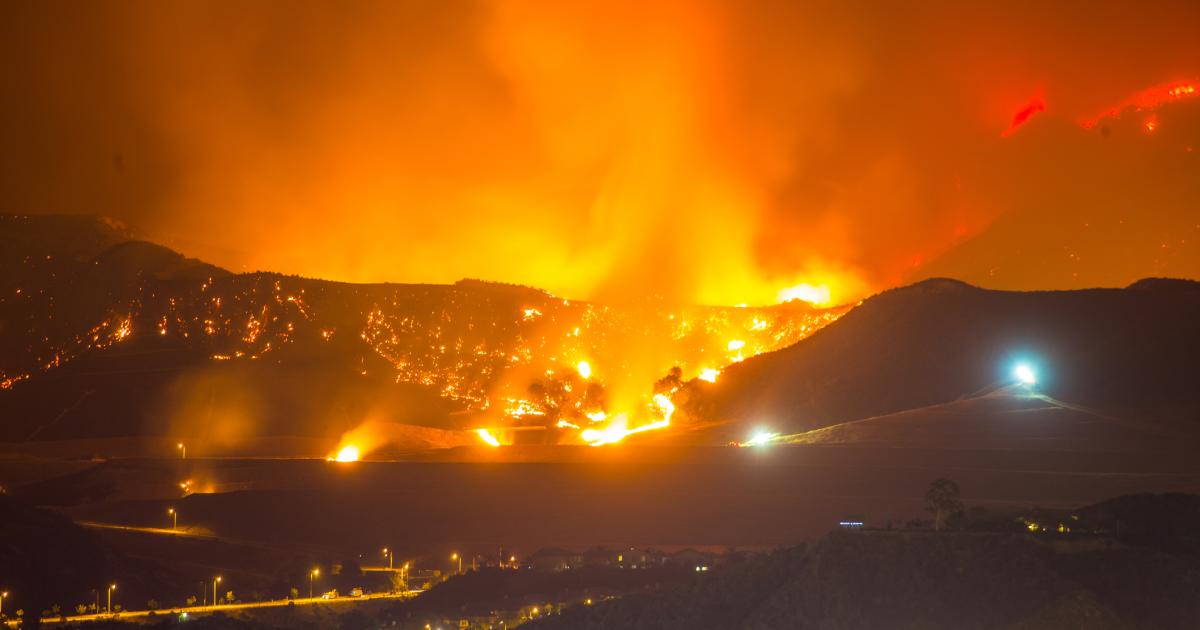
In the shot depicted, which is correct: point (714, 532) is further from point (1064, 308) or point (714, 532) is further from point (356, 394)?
point (356, 394)

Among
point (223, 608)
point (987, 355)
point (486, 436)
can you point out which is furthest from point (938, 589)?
point (486, 436)

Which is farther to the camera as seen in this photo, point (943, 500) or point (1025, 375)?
point (1025, 375)

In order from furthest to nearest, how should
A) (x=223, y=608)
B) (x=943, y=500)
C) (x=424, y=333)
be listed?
1. (x=424, y=333)
2. (x=223, y=608)
3. (x=943, y=500)

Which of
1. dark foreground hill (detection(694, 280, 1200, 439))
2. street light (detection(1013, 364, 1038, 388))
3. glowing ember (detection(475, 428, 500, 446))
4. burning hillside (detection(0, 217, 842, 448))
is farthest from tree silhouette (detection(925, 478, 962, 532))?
burning hillside (detection(0, 217, 842, 448))

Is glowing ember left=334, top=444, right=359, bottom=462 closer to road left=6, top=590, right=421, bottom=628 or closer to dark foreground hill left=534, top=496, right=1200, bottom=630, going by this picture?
road left=6, top=590, right=421, bottom=628

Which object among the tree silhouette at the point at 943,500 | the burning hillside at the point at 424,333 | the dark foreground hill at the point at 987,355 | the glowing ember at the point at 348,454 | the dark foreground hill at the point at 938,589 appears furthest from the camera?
the burning hillside at the point at 424,333

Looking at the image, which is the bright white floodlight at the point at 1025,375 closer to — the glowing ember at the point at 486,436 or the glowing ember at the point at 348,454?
the glowing ember at the point at 486,436

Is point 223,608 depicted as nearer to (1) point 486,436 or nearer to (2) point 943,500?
(2) point 943,500

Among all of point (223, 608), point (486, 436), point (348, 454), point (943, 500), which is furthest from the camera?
point (486, 436)

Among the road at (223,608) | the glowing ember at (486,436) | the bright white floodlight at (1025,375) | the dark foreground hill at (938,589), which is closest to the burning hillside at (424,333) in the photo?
the glowing ember at (486,436)
